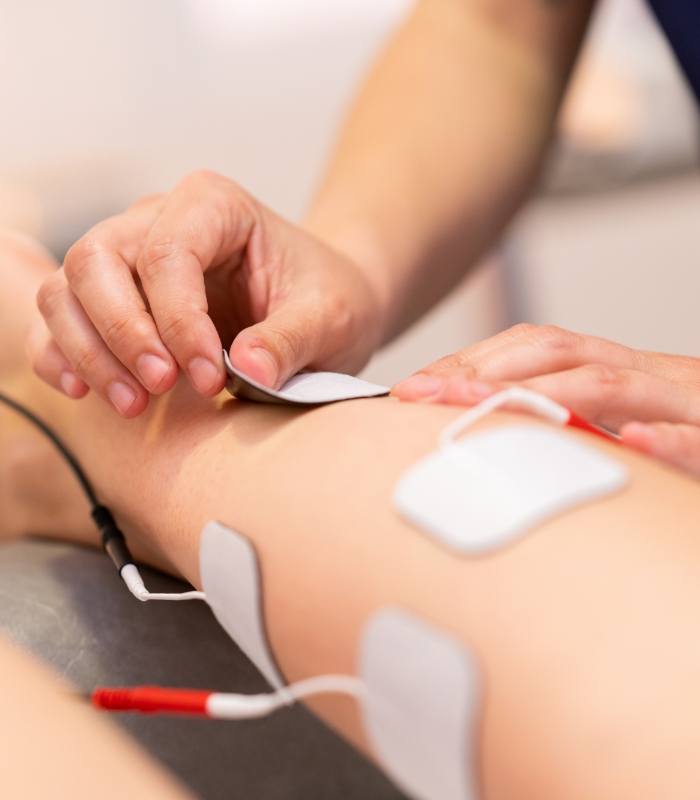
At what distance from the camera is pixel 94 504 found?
820mm

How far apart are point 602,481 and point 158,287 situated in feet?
1.17

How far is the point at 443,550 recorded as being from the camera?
1.60ft

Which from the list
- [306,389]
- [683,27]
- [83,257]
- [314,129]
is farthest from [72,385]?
[314,129]

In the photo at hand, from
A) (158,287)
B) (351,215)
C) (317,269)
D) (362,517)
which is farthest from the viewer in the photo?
(351,215)

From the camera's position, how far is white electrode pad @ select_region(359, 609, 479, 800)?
1.42ft

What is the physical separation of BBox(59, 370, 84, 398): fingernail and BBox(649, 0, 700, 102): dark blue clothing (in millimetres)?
765

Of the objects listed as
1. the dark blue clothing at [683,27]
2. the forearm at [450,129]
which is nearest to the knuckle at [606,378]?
the forearm at [450,129]

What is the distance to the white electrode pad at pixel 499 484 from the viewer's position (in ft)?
1.57

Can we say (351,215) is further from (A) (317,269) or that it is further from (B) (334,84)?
(B) (334,84)

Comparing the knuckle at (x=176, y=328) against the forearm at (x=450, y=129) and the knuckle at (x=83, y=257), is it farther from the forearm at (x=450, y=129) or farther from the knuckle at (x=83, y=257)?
the forearm at (x=450, y=129)

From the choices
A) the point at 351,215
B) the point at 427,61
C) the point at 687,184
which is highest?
the point at 427,61

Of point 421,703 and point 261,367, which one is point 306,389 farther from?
point 421,703

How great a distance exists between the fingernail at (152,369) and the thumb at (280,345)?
0.05m

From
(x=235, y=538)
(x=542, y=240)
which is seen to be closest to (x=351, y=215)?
(x=235, y=538)
